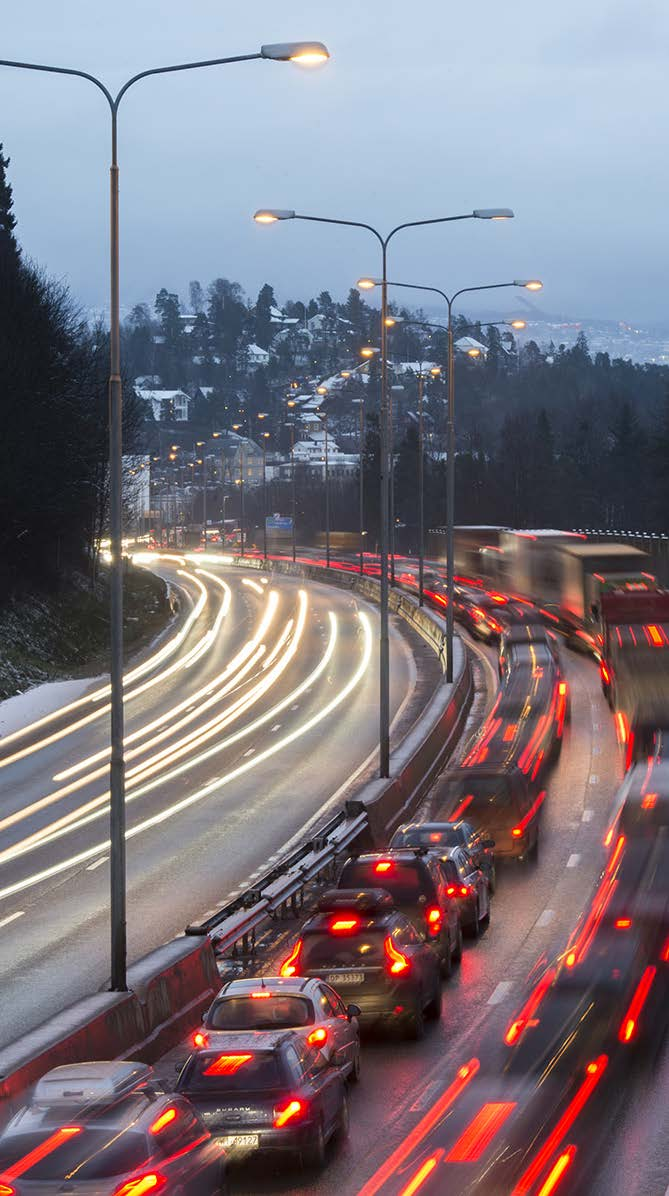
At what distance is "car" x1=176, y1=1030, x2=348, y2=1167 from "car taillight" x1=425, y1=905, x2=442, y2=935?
26.7ft

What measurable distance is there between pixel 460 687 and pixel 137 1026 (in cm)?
3561

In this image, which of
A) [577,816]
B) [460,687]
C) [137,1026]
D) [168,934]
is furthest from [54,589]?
[137,1026]

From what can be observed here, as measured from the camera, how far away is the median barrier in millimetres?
16719

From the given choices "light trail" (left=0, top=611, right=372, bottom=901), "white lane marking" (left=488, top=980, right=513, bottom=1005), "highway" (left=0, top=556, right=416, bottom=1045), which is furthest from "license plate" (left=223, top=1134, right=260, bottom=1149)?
"light trail" (left=0, top=611, right=372, bottom=901)

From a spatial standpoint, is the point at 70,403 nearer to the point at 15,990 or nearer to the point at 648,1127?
the point at 15,990

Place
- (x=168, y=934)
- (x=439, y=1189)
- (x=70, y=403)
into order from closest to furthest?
(x=439, y=1189)
(x=168, y=934)
(x=70, y=403)

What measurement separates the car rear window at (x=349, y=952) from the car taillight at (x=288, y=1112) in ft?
17.1

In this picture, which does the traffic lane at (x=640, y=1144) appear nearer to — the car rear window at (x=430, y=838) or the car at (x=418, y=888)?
the car at (x=418, y=888)

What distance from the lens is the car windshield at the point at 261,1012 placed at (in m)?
→ 16.4

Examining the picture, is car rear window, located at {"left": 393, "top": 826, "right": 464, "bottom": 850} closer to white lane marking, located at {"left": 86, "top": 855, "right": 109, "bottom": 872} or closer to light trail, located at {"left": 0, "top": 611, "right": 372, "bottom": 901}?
white lane marking, located at {"left": 86, "top": 855, "right": 109, "bottom": 872}

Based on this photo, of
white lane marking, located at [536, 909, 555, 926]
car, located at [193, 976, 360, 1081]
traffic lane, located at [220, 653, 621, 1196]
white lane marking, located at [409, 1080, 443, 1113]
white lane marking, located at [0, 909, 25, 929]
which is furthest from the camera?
white lane marking, located at [0, 909, 25, 929]

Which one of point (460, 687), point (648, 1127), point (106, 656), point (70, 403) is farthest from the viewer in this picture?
point (70, 403)

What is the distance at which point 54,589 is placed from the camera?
84688 mm

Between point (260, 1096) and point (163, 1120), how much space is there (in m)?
3.11
